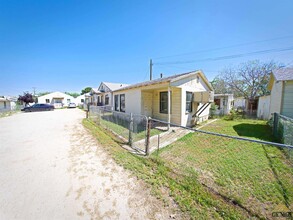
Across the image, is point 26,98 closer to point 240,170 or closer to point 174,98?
point 174,98

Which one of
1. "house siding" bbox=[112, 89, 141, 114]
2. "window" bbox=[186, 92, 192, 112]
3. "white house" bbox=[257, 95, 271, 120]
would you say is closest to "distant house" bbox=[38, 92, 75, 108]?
"house siding" bbox=[112, 89, 141, 114]

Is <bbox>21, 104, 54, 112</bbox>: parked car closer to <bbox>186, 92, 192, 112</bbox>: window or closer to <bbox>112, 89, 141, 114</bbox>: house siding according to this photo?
<bbox>112, 89, 141, 114</bbox>: house siding

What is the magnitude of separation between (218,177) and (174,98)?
18.8ft

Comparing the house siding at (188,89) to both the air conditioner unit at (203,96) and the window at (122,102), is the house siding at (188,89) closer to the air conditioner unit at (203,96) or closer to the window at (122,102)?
the air conditioner unit at (203,96)

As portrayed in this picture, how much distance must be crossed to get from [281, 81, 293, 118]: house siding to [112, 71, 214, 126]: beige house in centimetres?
365

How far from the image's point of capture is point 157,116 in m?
10.1

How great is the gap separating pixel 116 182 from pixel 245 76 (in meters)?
25.4

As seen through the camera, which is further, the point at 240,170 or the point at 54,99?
the point at 54,99

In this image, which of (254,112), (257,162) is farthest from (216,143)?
(254,112)

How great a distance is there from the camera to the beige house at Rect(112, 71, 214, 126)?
8.01m

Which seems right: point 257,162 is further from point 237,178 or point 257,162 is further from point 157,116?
point 157,116

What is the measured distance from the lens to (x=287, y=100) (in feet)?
23.8

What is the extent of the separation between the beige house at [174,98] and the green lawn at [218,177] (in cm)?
329

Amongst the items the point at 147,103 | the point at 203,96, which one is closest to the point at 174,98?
the point at 203,96
